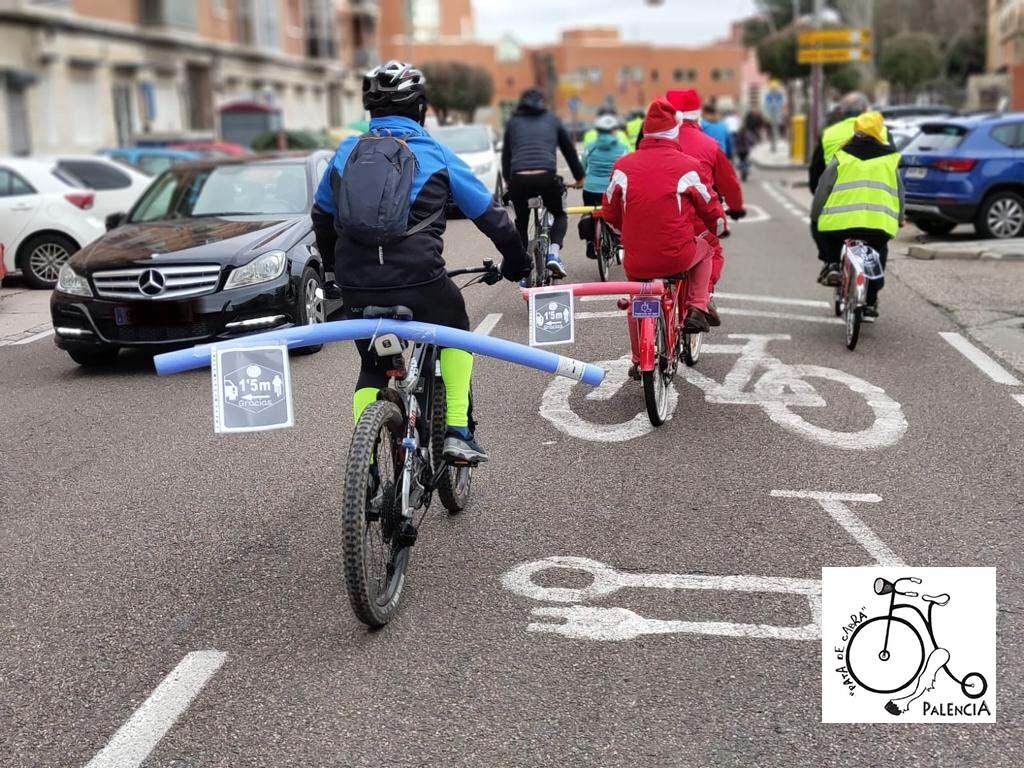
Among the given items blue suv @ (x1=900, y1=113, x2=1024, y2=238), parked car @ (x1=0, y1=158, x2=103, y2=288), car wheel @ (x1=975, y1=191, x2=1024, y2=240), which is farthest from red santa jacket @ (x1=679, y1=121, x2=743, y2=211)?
parked car @ (x1=0, y1=158, x2=103, y2=288)

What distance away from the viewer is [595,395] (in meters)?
8.08

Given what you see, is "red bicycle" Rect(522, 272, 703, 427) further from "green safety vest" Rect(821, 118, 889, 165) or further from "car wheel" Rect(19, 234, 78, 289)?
"car wheel" Rect(19, 234, 78, 289)

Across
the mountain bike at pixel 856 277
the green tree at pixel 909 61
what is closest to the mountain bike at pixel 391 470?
the mountain bike at pixel 856 277

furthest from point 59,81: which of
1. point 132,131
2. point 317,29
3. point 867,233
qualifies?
point 867,233

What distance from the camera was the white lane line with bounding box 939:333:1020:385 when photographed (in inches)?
332

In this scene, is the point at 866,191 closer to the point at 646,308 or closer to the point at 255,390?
the point at 646,308

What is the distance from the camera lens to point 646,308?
22.6 feet

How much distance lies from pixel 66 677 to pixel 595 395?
14.6 ft

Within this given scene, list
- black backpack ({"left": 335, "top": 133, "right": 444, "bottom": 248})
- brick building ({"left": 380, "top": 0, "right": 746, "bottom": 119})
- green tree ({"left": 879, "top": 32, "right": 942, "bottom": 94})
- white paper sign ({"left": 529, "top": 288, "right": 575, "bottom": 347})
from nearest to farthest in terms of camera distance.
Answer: black backpack ({"left": 335, "top": 133, "right": 444, "bottom": 248}), white paper sign ({"left": 529, "top": 288, "right": 575, "bottom": 347}), green tree ({"left": 879, "top": 32, "right": 942, "bottom": 94}), brick building ({"left": 380, "top": 0, "right": 746, "bottom": 119})

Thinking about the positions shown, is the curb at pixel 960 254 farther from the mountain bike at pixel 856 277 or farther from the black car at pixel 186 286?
the black car at pixel 186 286

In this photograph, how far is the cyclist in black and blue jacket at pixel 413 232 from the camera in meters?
4.69

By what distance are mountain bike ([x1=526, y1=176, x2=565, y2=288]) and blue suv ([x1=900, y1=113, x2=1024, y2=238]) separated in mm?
6309

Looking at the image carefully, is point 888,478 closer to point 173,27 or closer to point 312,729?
point 312,729

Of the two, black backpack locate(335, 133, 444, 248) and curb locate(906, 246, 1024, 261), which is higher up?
black backpack locate(335, 133, 444, 248)
